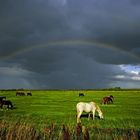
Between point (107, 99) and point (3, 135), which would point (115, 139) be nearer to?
point (3, 135)

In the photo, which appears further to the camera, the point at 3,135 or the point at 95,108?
the point at 95,108

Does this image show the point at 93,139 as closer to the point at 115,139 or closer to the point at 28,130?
the point at 28,130

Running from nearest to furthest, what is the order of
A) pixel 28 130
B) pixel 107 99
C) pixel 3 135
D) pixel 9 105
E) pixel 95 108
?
pixel 28 130 < pixel 3 135 < pixel 95 108 < pixel 9 105 < pixel 107 99

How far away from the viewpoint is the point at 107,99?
58531 millimetres

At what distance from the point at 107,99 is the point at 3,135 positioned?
50.0 metres

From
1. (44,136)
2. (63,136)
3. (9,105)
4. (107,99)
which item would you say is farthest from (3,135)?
(107,99)

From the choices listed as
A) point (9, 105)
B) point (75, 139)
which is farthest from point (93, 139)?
point (9, 105)

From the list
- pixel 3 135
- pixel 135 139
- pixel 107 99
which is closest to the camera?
pixel 135 139

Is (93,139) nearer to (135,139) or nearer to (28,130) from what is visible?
(28,130)

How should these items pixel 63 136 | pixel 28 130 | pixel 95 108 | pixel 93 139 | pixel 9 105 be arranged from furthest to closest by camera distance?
pixel 9 105 → pixel 95 108 → pixel 93 139 → pixel 28 130 → pixel 63 136

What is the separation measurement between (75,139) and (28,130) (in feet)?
4.71

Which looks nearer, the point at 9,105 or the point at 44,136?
the point at 44,136

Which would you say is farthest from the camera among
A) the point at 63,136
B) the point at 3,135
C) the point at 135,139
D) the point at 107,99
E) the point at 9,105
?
the point at 107,99

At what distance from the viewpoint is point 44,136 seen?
9.01m
